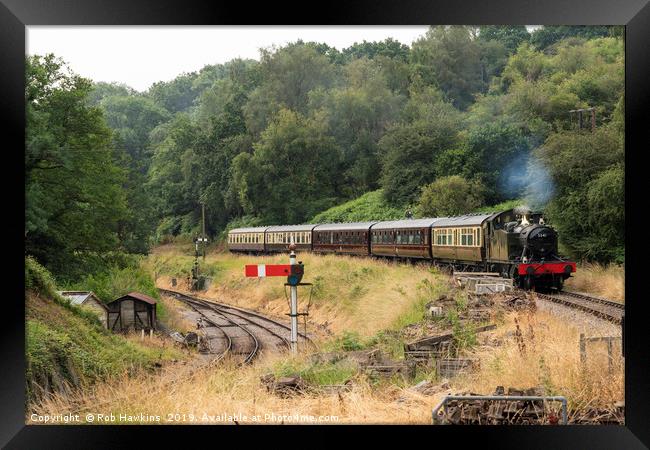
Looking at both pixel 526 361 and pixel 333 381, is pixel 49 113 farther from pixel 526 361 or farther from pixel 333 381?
pixel 526 361

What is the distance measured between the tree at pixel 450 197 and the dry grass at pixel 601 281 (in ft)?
5.98

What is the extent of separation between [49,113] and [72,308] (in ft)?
7.61

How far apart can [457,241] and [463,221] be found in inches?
44.9

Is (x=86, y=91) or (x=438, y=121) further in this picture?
(x=438, y=121)

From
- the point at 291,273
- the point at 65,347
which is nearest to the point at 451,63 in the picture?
the point at 291,273

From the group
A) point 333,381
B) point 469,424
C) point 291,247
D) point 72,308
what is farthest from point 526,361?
point 72,308

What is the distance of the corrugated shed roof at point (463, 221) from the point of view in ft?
39.9

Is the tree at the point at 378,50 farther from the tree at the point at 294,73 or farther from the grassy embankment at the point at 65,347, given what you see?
the grassy embankment at the point at 65,347

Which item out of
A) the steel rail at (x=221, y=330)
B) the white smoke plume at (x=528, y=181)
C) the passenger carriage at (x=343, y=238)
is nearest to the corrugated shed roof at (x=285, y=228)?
the passenger carriage at (x=343, y=238)

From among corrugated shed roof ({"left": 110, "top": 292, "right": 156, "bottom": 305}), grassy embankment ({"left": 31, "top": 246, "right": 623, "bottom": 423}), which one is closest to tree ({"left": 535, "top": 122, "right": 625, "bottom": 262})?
grassy embankment ({"left": 31, "top": 246, "right": 623, "bottom": 423})

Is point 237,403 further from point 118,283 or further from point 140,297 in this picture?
point 118,283

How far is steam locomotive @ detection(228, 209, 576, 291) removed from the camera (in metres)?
10.4

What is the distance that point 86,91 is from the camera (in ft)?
28.2

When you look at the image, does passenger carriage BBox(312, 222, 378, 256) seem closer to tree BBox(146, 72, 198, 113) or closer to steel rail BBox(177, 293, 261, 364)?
steel rail BBox(177, 293, 261, 364)
